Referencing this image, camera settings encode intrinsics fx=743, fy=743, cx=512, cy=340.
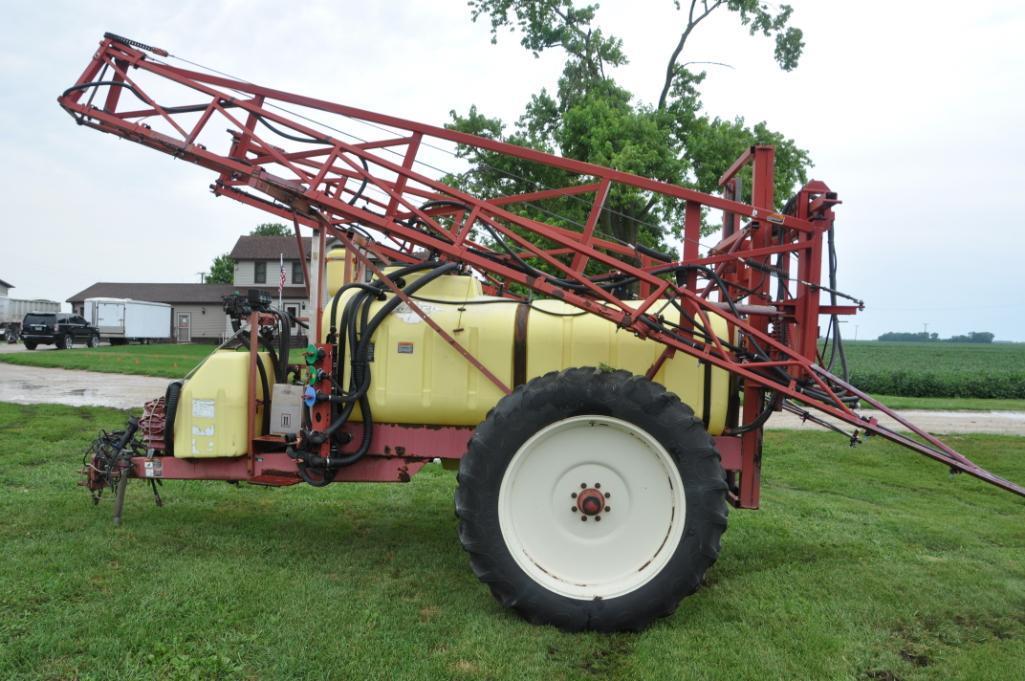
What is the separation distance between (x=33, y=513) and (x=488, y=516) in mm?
3887

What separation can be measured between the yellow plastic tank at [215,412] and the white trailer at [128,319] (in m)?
40.5

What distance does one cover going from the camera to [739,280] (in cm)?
537

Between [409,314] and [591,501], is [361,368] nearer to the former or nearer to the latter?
[409,314]

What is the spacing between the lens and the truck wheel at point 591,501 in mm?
4047

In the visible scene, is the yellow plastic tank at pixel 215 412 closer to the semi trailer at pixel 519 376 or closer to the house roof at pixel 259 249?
the semi trailer at pixel 519 376

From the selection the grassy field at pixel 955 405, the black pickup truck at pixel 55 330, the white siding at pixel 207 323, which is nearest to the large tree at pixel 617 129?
the grassy field at pixel 955 405

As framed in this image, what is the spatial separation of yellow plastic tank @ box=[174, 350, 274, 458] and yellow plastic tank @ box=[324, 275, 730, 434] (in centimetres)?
96

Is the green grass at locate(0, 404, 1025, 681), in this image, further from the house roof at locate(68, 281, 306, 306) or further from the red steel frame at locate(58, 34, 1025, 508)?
the house roof at locate(68, 281, 306, 306)

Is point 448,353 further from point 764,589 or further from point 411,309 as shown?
point 764,589

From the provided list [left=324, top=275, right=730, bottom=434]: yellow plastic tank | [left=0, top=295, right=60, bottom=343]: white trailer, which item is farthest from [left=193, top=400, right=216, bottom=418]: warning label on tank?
[left=0, top=295, right=60, bottom=343]: white trailer

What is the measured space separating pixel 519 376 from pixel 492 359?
20 centimetres

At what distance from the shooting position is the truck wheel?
405 centimetres

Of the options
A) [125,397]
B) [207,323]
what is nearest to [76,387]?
[125,397]

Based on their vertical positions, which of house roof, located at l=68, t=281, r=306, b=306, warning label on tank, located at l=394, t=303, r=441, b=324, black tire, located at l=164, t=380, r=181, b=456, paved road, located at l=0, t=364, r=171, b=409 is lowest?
paved road, located at l=0, t=364, r=171, b=409
